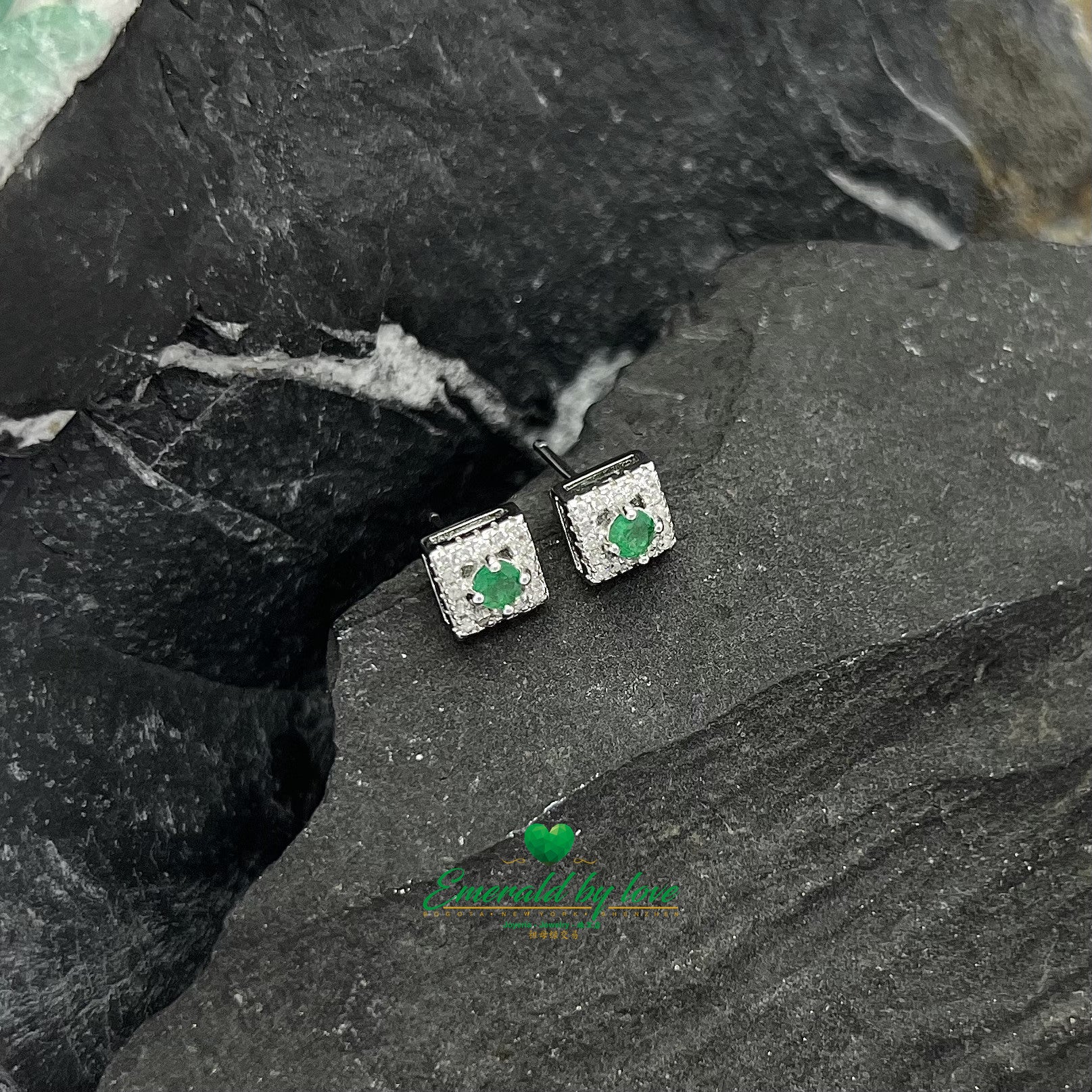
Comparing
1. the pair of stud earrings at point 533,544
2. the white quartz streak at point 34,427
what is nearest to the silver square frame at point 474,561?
the pair of stud earrings at point 533,544

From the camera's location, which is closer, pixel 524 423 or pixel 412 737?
pixel 412 737

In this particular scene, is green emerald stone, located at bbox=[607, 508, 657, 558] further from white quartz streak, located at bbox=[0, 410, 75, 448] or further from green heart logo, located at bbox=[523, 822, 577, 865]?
white quartz streak, located at bbox=[0, 410, 75, 448]

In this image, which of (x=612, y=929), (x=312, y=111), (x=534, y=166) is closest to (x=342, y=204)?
(x=312, y=111)

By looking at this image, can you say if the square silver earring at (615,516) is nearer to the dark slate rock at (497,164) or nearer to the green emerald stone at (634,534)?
the green emerald stone at (634,534)

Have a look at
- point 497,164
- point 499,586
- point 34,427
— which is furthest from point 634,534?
point 34,427

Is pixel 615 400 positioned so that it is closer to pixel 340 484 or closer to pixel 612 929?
pixel 340 484

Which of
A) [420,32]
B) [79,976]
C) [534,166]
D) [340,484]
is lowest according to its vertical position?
[79,976]
